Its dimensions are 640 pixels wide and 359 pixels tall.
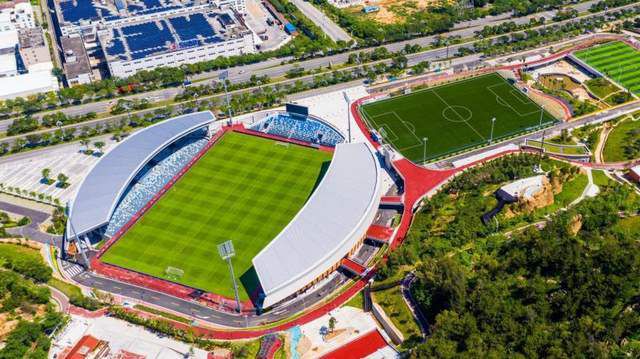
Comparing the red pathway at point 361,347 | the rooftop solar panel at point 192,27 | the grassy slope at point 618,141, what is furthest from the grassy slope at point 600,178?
the rooftop solar panel at point 192,27

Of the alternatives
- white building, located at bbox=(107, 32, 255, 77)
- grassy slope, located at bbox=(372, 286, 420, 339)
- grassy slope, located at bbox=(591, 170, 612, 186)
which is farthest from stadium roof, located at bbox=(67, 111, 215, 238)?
Answer: grassy slope, located at bbox=(591, 170, 612, 186)

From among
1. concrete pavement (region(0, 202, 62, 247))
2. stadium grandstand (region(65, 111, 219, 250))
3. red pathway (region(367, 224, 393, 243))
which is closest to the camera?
red pathway (region(367, 224, 393, 243))

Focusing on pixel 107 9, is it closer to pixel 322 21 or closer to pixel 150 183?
pixel 322 21

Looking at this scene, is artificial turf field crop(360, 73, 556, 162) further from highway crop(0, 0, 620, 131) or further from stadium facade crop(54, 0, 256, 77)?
stadium facade crop(54, 0, 256, 77)

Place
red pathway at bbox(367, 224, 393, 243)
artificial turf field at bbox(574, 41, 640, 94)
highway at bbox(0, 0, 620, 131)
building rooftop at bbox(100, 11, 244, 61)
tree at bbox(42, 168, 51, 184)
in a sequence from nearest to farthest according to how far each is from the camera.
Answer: red pathway at bbox(367, 224, 393, 243) < tree at bbox(42, 168, 51, 184) < artificial turf field at bbox(574, 41, 640, 94) < highway at bbox(0, 0, 620, 131) < building rooftop at bbox(100, 11, 244, 61)

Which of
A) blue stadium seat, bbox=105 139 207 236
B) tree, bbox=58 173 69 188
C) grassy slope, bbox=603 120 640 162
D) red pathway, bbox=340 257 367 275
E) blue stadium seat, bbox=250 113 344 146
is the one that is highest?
tree, bbox=58 173 69 188

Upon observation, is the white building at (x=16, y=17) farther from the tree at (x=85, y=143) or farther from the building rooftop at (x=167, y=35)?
the tree at (x=85, y=143)

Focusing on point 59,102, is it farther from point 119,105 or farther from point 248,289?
point 248,289
